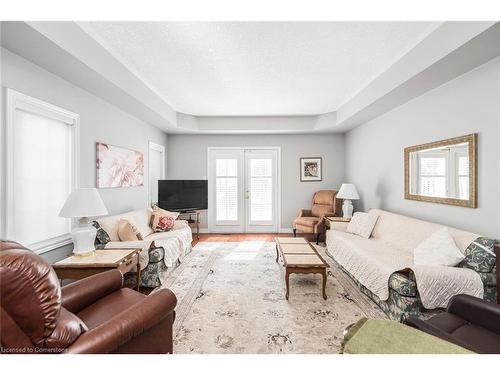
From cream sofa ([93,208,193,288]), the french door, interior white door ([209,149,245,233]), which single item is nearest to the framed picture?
the french door

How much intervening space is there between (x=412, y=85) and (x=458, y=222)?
5.42ft

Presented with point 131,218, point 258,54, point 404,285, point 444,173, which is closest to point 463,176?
point 444,173

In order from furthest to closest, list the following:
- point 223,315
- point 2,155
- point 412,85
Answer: point 412,85 < point 223,315 < point 2,155

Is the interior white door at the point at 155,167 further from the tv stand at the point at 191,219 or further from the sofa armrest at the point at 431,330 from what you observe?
the sofa armrest at the point at 431,330

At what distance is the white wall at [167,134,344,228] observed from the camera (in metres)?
5.62

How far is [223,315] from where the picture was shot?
87.2 inches

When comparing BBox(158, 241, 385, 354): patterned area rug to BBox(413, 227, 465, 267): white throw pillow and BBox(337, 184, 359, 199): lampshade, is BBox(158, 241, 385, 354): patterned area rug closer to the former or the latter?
BBox(413, 227, 465, 267): white throw pillow

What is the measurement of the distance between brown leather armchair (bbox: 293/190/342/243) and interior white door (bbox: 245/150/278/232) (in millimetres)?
795

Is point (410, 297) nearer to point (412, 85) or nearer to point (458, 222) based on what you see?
point (458, 222)

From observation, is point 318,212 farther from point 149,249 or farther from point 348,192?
point 149,249

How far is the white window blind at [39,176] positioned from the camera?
6.82 feet

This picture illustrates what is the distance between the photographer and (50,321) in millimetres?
945

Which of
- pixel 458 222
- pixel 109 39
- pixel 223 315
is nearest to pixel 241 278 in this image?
pixel 223 315

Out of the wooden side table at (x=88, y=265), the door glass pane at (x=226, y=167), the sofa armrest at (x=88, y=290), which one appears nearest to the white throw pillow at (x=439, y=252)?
the sofa armrest at (x=88, y=290)
